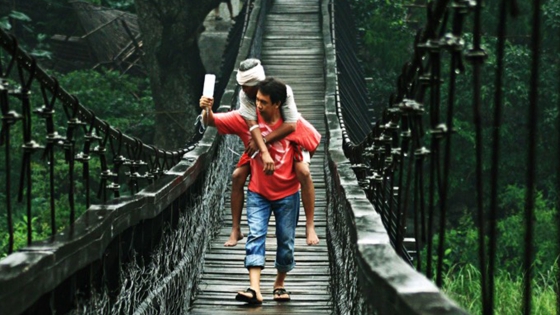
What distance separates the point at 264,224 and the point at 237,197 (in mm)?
313

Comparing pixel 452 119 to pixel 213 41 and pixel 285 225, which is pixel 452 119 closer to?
pixel 285 225

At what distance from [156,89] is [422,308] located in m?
17.1

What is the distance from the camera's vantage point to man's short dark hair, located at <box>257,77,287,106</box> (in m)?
5.02

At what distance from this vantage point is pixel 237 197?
551cm

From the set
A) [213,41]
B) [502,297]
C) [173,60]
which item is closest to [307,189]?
[502,297]

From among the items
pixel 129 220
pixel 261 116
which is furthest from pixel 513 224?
pixel 129 220

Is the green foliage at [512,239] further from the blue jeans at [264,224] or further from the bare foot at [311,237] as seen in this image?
A: the blue jeans at [264,224]

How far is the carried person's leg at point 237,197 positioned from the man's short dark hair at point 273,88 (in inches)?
19.0

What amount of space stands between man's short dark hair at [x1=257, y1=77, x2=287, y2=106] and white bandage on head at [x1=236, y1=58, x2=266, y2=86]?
100 mm

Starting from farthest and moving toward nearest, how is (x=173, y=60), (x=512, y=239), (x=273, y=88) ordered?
(x=173, y=60), (x=512, y=239), (x=273, y=88)

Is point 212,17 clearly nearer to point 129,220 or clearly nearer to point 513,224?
point 513,224

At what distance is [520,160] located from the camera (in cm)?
2036

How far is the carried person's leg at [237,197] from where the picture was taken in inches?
213

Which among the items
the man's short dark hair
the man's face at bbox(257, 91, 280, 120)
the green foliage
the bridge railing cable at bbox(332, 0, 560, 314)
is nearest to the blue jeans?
the man's face at bbox(257, 91, 280, 120)
